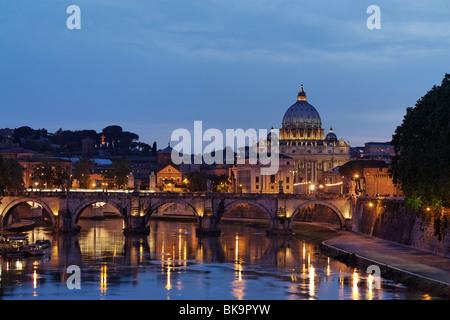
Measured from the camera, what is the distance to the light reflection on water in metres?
51.0

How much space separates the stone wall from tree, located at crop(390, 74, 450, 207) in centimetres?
183

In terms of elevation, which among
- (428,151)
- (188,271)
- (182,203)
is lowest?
(188,271)

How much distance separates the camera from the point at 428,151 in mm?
58156

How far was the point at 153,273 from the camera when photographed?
60312mm

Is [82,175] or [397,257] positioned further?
[82,175]

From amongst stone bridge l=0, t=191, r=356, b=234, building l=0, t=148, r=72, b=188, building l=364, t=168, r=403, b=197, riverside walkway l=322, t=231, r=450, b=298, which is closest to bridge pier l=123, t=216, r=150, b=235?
stone bridge l=0, t=191, r=356, b=234

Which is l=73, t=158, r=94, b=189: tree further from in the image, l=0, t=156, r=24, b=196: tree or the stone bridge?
the stone bridge

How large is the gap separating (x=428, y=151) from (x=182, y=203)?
1658 inches

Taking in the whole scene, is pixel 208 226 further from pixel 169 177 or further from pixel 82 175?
pixel 169 177

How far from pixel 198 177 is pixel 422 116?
100 m

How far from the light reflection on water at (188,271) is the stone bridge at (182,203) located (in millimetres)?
5118

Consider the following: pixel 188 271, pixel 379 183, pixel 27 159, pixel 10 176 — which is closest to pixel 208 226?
pixel 379 183

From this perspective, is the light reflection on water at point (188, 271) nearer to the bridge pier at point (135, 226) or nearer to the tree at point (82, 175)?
the bridge pier at point (135, 226)
